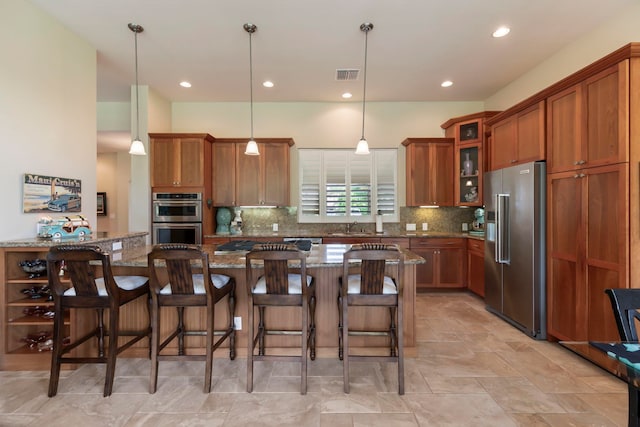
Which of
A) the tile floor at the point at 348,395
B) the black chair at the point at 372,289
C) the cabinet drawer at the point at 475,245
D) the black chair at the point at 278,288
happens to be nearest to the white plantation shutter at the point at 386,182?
the cabinet drawer at the point at 475,245

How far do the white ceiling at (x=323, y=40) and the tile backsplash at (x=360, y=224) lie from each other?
199 cm

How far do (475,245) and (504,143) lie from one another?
60.4 inches

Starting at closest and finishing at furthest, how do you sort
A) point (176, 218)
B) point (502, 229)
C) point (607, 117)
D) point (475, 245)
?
point (607, 117)
point (502, 229)
point (475, 245)
point (176, 218)

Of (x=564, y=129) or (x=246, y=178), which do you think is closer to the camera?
(x=564, y=129)

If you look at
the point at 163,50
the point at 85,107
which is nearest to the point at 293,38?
the point at 163,50

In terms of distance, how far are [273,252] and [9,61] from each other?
287 centimetres

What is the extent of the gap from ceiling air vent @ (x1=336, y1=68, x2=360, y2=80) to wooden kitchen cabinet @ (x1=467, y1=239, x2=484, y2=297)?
9.62 feet

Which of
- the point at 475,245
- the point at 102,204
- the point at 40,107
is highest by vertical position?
the point at 40,107

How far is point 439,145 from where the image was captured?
4.80 m

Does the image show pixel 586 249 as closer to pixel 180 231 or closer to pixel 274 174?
pixel 274 174

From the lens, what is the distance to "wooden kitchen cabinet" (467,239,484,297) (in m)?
4.13

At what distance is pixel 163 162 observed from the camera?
4.41m

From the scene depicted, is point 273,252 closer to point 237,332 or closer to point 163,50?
point 237,332

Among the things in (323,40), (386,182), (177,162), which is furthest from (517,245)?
(177,162)
